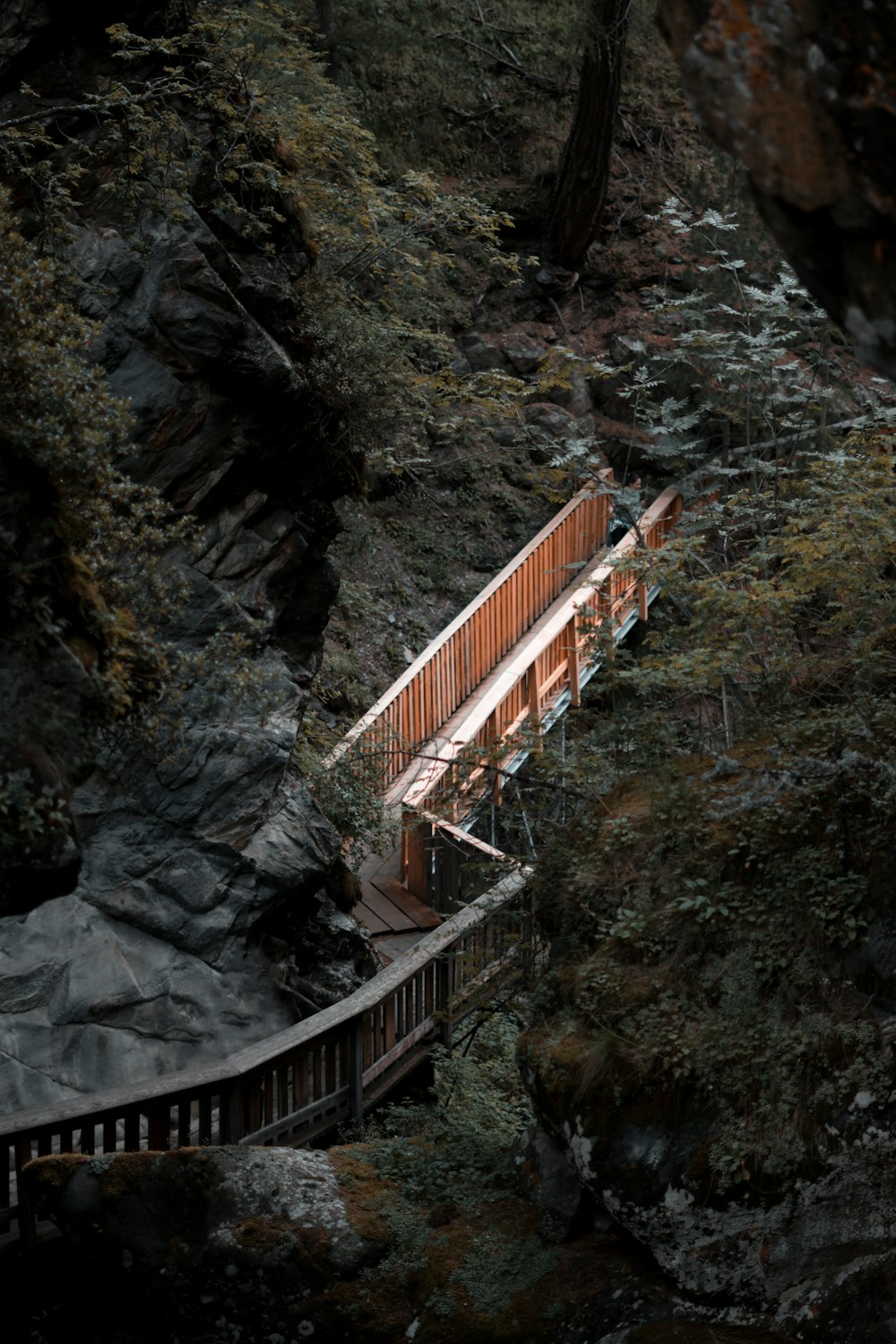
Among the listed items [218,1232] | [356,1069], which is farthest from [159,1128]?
A: [356,1069]

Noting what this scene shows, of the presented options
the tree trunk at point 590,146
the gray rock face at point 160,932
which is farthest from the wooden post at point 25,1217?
the tree trunk at point 590,146

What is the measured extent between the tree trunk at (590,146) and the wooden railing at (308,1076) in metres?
Result: 11.9

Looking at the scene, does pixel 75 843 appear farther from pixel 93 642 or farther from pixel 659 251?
pixel 659 251

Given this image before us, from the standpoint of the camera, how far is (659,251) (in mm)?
19562

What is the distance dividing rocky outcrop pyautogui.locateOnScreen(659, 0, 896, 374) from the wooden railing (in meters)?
4.16

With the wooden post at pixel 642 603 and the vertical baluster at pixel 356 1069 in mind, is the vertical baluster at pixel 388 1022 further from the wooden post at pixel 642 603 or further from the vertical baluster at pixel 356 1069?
the wooden post at pixel 642 603

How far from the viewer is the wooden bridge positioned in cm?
655

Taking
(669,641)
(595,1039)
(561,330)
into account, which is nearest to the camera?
(595,1039)

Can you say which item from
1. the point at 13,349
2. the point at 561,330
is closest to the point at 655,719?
the point at 13,349

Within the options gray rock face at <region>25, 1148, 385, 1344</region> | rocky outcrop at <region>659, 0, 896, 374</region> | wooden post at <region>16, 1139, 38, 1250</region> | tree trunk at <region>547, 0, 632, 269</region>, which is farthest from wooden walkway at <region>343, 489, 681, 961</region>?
tree trunk at <region>547, 0, 632, 269</region>

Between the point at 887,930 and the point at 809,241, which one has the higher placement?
the point at 809,241

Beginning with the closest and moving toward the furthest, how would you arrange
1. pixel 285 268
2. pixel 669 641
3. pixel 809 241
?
pixel 809 241 → pixel 669 641 → pixel 285 268

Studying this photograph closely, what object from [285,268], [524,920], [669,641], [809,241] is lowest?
[524,920]

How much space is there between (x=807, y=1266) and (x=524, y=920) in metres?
2.33
